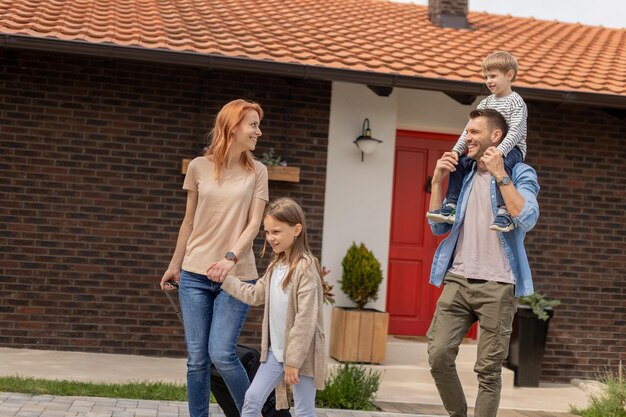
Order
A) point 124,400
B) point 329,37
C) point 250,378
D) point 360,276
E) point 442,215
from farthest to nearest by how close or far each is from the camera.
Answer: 1. point 329,37
2. point 360,276
3. point 124,400
4. point 250,378
5. point 442,215

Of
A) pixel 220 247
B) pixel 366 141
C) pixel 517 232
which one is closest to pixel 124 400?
pixel 220 247

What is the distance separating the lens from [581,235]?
1074 centimetres

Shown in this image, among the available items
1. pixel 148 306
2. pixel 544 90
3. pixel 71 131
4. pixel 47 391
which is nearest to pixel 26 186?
pixel 71 131

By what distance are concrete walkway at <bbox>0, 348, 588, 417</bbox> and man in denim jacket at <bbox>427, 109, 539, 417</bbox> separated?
75.8 inches

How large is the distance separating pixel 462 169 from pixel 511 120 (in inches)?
15.0

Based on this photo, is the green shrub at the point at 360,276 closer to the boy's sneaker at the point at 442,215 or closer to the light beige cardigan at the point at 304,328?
the boy's sneaker at the point at 442,215

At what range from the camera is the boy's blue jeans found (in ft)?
16.5

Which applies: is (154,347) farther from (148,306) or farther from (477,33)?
(477,33)

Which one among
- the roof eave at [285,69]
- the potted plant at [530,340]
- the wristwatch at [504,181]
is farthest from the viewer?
the potted plant at [530,340]

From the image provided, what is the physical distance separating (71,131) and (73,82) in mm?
487

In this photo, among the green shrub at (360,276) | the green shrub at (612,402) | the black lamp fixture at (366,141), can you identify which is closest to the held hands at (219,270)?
the green shrub at (612,402)

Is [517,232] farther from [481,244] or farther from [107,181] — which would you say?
[107,181]

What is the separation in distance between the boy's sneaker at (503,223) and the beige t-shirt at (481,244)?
0.46ft

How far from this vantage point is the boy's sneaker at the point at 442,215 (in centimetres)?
515
